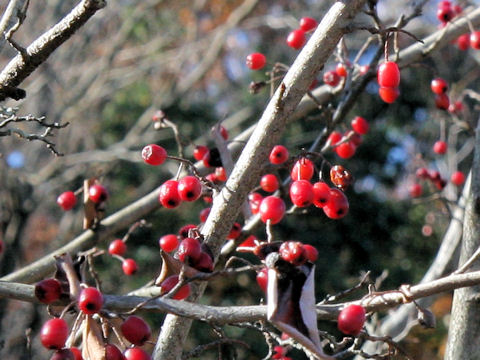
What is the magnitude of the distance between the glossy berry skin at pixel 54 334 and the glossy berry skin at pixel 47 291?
0.13 m

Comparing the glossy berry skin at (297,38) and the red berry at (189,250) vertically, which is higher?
the glossy berry skin at (297,38)

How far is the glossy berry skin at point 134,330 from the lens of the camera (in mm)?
1352

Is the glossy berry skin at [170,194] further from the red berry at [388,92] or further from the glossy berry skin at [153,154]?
the red berry at [388,92]

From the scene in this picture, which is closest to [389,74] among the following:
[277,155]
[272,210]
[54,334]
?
[277,155]

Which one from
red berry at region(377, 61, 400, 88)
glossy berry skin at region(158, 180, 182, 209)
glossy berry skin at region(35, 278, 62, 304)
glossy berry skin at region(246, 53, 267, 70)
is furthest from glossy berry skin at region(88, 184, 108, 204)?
glossy berry skin at region(35, 278, 62, 304)

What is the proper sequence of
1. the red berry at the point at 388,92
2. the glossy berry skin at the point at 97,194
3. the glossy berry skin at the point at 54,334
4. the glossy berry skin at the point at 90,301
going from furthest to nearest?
the glossy berry skin at the point at 97,194
the red berry at the point at 388,92
the glossy berry skin at the point at 54,334
the glossy berry skin at the point at 90,301

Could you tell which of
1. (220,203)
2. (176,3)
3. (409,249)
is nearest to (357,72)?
(220,203)

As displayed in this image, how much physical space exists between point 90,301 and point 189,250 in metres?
0.25

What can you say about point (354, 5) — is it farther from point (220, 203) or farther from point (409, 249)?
point (409, 249)

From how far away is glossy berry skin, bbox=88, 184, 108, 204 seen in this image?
242cm

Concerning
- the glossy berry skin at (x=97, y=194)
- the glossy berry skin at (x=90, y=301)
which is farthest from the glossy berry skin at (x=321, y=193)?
the glossy berry skin at (x=97, y=194)

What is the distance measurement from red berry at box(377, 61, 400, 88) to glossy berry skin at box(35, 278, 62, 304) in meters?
1.16

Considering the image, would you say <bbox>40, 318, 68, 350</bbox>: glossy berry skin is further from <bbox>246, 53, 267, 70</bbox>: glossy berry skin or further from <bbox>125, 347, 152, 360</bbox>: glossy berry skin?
<bbox>246, 53, 267, 70</bbox>: glossy berry skin

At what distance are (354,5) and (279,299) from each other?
0.78m
